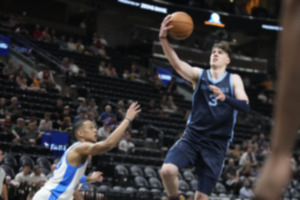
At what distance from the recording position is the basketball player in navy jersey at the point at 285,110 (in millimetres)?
1411

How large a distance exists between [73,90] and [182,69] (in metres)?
12.1

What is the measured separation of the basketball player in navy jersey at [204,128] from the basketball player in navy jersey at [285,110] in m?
2.95

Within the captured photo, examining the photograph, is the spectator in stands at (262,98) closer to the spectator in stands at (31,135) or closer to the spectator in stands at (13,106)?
the spectator in stands at (13,106)

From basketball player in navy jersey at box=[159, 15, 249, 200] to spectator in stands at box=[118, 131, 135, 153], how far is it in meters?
8.48

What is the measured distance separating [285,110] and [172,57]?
316 cm

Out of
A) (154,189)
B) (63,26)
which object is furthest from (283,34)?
(63,26)

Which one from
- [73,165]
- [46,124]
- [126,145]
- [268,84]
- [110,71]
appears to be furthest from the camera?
[268,84]

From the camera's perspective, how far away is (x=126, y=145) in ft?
43.5

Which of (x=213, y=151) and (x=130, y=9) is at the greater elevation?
(x=130, y=9)

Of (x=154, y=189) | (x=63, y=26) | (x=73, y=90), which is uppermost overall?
(x=63, y=26)

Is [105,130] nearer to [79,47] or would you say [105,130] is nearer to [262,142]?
[262,142]

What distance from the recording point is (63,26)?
2488 cm

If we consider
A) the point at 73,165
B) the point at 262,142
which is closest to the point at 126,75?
the point at 262,142

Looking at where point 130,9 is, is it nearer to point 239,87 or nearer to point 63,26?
point 63,26
